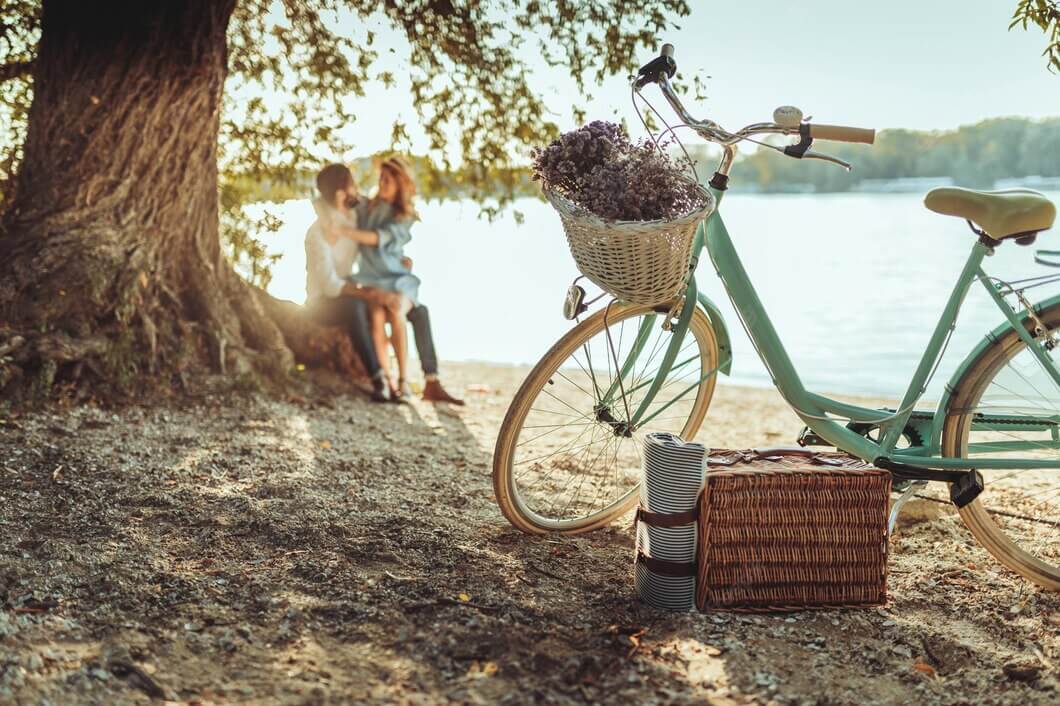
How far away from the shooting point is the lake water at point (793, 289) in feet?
29.5

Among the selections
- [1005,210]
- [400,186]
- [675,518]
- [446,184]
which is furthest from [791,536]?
[446,184]

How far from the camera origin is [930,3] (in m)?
13.2

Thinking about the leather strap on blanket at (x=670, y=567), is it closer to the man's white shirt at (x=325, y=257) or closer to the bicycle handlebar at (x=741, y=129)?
the bicycle handlebar at (x=741, y=129)

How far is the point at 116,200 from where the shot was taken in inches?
186

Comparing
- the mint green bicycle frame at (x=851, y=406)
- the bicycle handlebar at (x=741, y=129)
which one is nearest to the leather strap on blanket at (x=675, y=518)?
the mint green bicycle frame at (x=851, y=406)

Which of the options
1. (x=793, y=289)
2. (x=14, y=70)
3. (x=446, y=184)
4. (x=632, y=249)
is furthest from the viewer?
(x=793, y=289)

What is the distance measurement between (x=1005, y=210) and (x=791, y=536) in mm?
1108

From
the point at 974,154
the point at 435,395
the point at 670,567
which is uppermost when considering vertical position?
the point at 974,154

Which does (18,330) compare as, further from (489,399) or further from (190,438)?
(489,399)

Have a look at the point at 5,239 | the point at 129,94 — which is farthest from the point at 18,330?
the point at 129,94

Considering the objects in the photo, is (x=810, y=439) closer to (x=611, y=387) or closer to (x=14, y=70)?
(x=611, y=387)

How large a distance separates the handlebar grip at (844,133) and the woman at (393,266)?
3.56 metres

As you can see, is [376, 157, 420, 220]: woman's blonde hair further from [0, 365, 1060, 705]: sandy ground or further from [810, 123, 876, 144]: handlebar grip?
[810, 123, 876, 144]: handlebar grip

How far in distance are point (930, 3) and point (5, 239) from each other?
12603 millimetres
